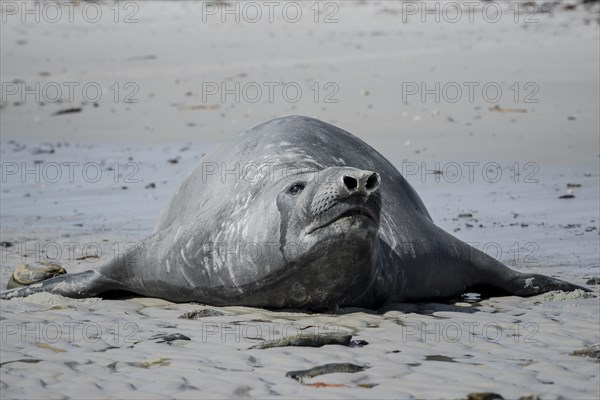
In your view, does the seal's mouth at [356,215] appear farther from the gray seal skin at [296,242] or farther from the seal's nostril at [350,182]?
the seal's nostril at [350,182]

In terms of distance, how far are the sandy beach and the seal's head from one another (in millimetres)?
133

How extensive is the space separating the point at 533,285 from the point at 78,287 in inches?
95.8

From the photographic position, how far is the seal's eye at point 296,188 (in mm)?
5695

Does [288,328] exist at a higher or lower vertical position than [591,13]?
lower

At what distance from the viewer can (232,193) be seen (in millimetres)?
6219

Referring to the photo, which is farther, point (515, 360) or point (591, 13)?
point (591, 13)

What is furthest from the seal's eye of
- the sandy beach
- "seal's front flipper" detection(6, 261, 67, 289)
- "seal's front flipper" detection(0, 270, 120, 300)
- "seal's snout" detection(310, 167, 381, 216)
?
"seal's front flipper" detection(6, 261, 67, 289)

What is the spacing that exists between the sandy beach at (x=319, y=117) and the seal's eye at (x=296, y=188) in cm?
58

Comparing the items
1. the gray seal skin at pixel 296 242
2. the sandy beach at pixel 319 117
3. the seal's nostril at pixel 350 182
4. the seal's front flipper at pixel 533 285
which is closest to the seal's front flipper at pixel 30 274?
the sandy beach at pixel 319 117

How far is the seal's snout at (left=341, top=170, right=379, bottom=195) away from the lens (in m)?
5.23

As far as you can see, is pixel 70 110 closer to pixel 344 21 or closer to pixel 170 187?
pixel 170 187

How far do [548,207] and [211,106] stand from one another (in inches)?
221

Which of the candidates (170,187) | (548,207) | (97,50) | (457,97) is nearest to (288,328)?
(548,207)

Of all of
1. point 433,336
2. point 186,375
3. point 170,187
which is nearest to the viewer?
point 186,375
